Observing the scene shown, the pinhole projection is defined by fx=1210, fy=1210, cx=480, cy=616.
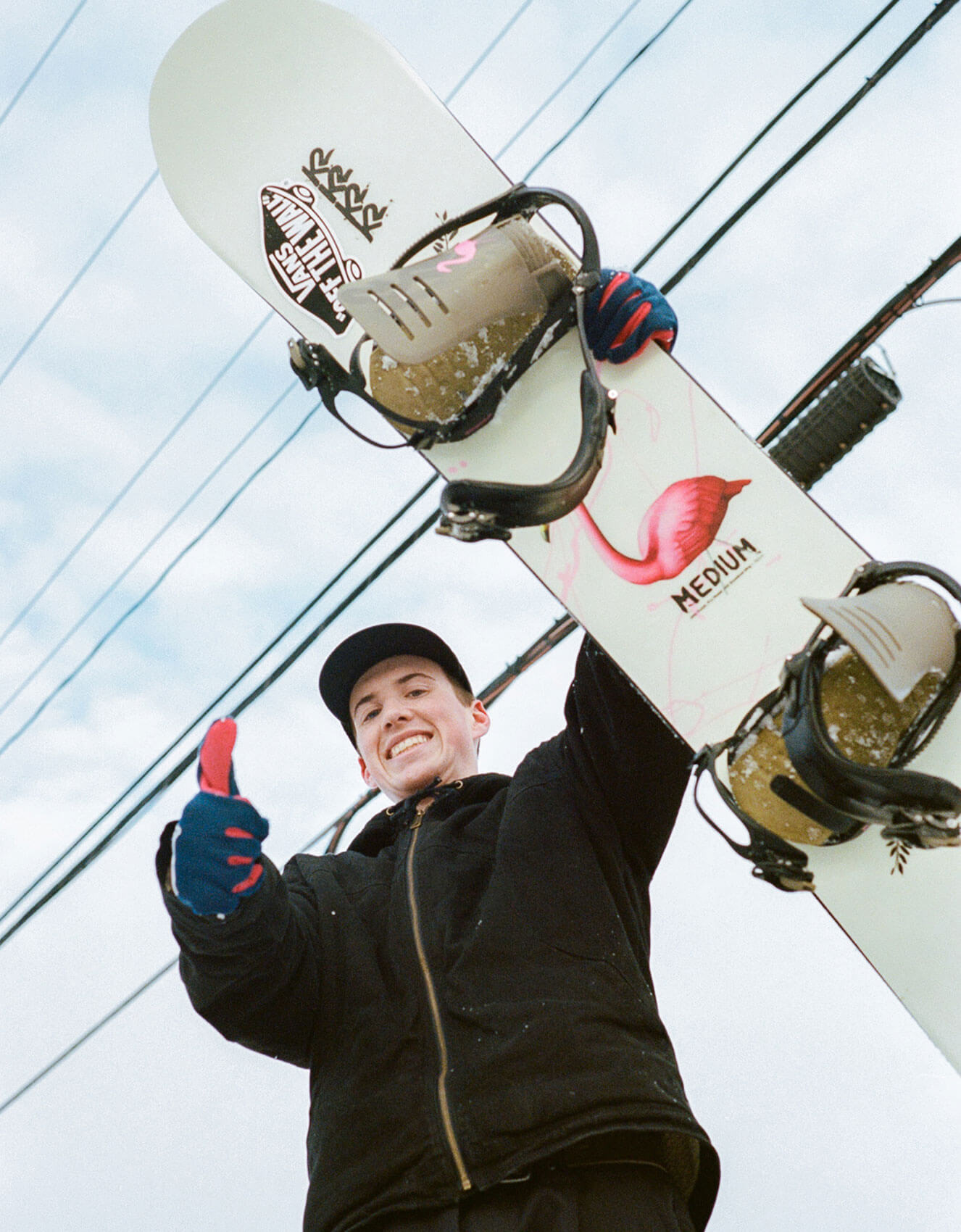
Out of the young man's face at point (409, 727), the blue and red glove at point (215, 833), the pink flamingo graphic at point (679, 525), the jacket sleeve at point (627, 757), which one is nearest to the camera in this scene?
the blue and red glove at point (215, 833)

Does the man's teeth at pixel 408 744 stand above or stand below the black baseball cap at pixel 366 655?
below

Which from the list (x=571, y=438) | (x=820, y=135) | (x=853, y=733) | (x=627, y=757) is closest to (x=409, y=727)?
(x=627, y=757)

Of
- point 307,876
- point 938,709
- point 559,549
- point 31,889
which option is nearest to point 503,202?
point 559,549

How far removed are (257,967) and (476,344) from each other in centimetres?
102

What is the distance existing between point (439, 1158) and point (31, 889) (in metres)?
2.59

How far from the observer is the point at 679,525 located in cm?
215

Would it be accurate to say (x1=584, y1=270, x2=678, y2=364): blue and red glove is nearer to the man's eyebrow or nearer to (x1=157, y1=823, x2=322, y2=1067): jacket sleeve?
the man's eyebrow

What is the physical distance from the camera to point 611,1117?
157 cm

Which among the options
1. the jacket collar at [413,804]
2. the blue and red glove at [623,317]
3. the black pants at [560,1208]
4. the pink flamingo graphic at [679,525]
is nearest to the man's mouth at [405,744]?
the jacket collar at [413,804]

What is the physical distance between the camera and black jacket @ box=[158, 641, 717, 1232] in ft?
5.24

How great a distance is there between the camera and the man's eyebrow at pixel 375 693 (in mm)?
2367

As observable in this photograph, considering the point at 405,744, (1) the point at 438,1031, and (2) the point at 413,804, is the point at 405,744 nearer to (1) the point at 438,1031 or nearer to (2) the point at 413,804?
(2) the point at 413,804

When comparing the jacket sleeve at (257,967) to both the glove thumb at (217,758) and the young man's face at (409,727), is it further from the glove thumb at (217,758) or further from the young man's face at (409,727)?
the young man's face at (409,727)

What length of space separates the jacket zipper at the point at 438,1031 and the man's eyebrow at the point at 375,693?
0.39 m
